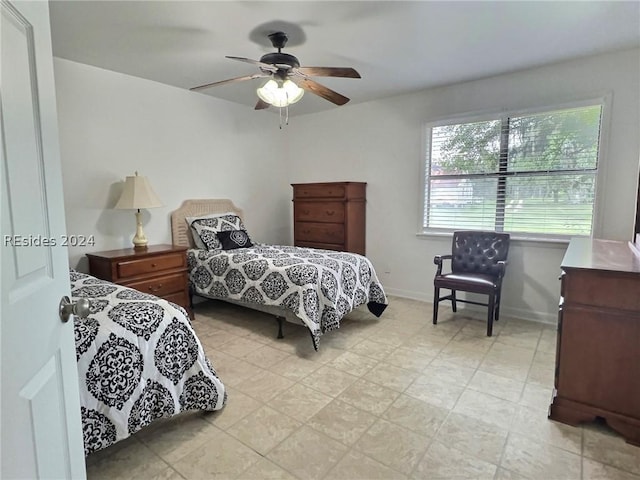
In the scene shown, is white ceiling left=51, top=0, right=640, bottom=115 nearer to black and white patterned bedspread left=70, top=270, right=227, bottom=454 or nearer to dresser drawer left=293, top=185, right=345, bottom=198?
dresser drawer left=293, top=185, right=345, bottom=198

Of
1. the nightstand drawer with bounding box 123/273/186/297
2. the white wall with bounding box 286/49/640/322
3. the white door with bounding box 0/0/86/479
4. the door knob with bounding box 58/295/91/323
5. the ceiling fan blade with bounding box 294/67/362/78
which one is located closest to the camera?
the white door with bounding box 0/0/86/479

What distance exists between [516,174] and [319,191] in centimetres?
213

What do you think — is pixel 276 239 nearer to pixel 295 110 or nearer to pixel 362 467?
pixel 295 110

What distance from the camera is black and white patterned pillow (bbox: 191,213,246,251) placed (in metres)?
3.75

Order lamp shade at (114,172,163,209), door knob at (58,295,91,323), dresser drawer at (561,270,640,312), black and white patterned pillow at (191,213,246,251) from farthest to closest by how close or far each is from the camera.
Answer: black and white patterned pillow at (191,213,246,251), lamp shade at (114,172,163,209), dresser drawer at (561,270,640,312), door knob at (58,295,91,323)

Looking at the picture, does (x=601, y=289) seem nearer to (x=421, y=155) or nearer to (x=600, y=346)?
(x=600, y=346)

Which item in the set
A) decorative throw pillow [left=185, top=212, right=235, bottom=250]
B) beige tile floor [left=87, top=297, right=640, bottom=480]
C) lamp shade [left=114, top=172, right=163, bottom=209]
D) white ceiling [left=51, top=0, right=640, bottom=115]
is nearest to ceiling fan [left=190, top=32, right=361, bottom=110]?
white ceiling [left=51, top=0, right=640, bottom=115]

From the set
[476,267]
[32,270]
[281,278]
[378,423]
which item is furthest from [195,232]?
[32,270]

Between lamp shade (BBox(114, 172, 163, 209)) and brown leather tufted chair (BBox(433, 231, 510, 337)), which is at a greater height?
lamp shade (BBox(114, 172, 163, 209))

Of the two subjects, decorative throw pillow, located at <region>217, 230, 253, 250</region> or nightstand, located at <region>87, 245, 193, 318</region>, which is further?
decorative throw pillow, located at <region>217, 230, 253, 250</region>

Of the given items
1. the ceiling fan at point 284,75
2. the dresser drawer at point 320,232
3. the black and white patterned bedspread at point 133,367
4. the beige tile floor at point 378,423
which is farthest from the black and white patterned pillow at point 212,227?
the black and white patterned bedspread at point 133,367

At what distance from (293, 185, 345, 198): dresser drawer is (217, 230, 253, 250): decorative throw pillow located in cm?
98

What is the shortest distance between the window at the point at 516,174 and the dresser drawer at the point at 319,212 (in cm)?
102

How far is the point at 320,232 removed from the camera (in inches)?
171
